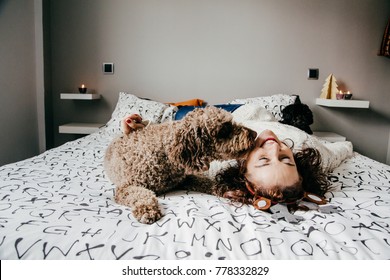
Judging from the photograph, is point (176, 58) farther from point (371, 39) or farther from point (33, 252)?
point (33, 252)

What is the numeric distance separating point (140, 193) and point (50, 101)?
2.60 metres

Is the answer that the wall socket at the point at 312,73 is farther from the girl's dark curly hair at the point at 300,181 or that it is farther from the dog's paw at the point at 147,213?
the dog's paw at the point at 147,213

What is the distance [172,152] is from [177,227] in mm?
286

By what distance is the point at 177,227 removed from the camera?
798 millimetres

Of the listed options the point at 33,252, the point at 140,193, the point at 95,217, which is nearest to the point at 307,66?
the point at 140,193

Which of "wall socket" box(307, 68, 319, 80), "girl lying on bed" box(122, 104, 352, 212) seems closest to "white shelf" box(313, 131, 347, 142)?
"wall socket" box(307, 68, 319, 80)

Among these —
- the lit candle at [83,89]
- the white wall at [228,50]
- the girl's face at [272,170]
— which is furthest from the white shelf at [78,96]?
the girl's face at [272,170]

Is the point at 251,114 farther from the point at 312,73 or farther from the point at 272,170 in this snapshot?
the point at 312,73

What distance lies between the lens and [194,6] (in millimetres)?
2898

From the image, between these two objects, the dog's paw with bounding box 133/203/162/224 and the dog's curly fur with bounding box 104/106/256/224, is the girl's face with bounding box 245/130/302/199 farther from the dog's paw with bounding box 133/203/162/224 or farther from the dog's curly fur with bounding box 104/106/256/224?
the dog's paw with bounding box 133/203/162/224

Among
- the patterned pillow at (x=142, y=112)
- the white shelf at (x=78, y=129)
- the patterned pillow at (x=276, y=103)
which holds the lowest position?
the white shelf at (x=78, y=129)

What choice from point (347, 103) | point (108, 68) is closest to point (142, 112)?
point (108, 68)

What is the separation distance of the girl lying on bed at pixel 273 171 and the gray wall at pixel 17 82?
1901 millimetres

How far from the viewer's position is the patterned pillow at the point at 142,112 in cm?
236
